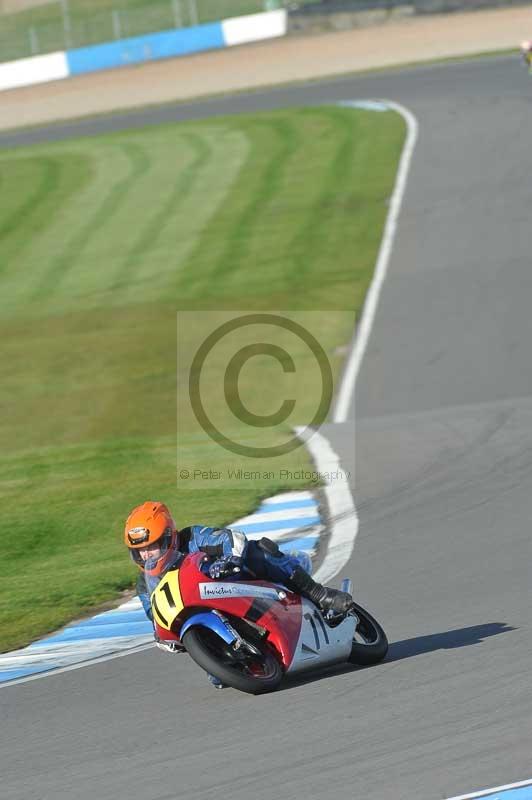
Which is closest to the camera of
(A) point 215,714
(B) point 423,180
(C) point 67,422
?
(A) point 215,714

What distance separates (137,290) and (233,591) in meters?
18.1

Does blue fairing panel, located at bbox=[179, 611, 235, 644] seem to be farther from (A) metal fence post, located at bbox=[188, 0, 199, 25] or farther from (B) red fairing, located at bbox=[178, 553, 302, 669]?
(A) metal fence post, located at bbox=[188, 0, 199, 25]

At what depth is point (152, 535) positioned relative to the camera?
294 inches

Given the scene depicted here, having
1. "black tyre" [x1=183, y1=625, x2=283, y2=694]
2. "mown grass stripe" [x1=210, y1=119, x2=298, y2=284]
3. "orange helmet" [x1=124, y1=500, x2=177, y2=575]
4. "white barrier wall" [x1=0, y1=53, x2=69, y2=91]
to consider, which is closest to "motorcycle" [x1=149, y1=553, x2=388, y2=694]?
"black tyre" [x1=183, y1=625, x2=283, y2=694]

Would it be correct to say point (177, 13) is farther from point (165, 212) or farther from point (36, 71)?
point (165, 212)

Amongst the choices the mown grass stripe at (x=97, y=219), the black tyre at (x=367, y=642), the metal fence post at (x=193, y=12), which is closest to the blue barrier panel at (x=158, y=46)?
the metal fence post at (x=193, y=12)

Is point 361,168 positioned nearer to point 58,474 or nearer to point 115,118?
point 115,118

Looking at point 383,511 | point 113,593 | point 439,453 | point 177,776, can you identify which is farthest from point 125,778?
point 439,453

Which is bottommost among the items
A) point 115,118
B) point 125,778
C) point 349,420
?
point 115,118

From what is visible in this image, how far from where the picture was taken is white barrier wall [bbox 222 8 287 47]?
161 ft

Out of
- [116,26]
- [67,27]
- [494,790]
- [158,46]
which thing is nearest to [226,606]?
[494,790]

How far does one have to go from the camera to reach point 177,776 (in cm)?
634

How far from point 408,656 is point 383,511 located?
3.96 m

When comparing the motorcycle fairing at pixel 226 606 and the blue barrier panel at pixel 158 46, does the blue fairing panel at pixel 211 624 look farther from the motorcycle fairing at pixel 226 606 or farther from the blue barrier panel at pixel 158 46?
the blue barrier panel at pixel 158 46
